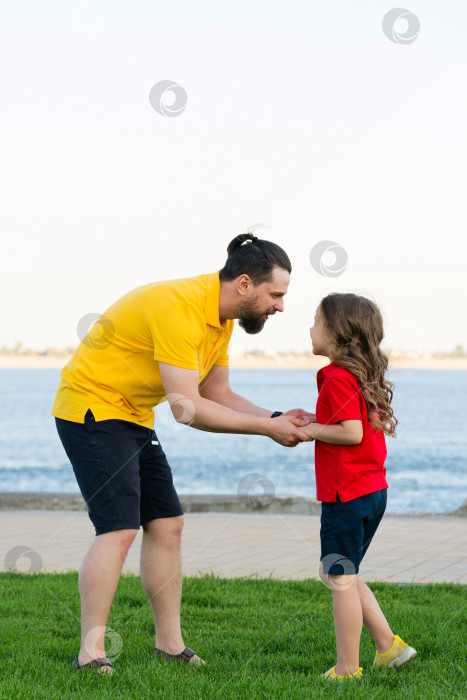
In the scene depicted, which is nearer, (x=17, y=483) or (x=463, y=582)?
(x=463, y=582)

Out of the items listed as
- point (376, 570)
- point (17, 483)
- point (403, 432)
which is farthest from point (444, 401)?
point (376, 570)

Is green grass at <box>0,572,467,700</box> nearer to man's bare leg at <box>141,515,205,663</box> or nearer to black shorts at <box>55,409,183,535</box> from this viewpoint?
man's bare leg at <box>141,515,205,663</box>

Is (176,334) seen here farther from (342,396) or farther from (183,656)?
(183,656)

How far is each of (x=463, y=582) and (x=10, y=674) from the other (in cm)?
331

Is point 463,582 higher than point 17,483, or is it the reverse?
point 463,582

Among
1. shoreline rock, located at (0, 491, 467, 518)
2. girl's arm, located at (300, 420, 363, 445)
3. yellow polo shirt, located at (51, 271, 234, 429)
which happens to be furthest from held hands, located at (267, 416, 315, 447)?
shoreline rock, located at (0, 491, 467, 518)

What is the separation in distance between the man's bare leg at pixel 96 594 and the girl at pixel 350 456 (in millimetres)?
868

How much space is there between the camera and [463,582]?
5902mm

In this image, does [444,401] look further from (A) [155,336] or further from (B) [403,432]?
(A) [155,336]

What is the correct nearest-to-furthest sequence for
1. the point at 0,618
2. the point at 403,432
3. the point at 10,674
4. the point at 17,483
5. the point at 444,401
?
the point at 10,674
the point at 0,618
the point at 17,483
the point at 403,432
the point at 444,401

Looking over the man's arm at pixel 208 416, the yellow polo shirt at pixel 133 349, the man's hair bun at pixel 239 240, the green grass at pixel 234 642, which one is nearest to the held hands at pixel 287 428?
the man's arm at pixel 208 416

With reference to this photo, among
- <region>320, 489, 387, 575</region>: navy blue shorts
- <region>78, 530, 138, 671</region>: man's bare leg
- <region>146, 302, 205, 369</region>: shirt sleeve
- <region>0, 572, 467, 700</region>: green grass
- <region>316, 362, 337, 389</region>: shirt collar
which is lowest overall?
<region>0, 572, 467, 700</region>: green grass

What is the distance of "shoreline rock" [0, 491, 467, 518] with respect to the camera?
9930 mm

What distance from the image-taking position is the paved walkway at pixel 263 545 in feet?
21.2
